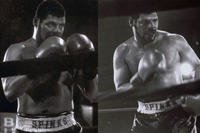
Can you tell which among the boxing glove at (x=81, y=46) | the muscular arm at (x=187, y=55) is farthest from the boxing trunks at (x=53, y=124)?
the muscular arm at (x=187, y=55)

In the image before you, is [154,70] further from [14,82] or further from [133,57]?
[14,82]

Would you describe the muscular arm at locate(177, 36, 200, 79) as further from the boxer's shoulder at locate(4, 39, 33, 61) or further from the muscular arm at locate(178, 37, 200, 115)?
the boxer's shoulder at locate(4, 39, 33, 61)

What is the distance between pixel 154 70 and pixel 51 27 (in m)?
0.60

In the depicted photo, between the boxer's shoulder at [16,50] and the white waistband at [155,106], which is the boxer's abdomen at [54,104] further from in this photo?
the white waistband at [155,106]

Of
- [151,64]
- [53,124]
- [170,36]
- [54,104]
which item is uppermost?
[170,36]

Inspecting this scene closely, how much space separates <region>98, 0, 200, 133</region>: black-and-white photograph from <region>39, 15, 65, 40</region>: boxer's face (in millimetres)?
216

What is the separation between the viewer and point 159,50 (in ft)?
7.54

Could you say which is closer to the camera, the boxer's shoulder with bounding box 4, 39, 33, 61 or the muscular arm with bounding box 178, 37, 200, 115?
the muscular arm with bounding box 178, 37, 200, 115

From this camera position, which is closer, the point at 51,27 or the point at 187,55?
the point at 187,55

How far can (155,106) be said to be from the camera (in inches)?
89.9

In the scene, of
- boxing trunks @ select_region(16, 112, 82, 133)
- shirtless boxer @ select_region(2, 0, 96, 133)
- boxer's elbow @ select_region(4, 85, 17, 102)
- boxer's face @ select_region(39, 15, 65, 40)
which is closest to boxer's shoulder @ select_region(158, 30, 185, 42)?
shirtless boxer @ select_region(2, 0, 96, 133)

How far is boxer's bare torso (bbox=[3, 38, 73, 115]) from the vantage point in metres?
2.36

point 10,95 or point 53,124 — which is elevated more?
point 10,95

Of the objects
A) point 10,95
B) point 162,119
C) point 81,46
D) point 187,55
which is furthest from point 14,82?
point 187,55
